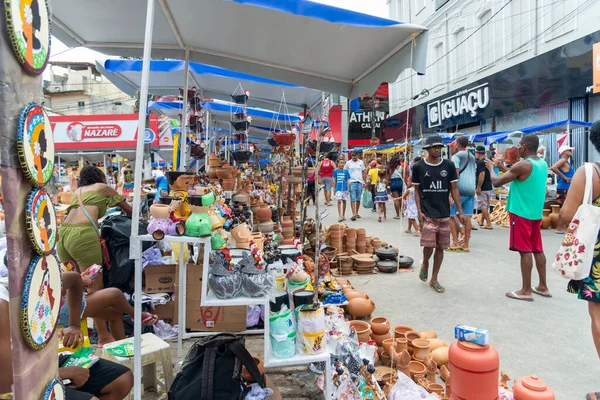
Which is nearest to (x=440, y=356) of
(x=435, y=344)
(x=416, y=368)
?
(x=435, y=344)

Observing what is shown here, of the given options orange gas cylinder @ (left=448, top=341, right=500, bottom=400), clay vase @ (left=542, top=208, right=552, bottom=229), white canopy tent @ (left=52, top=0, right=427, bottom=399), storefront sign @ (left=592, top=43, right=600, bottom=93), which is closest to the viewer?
orange gas cylinder @ (left=448, top=341, right=500, bottom=400)

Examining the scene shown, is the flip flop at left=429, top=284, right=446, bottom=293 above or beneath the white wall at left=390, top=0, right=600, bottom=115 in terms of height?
beneath

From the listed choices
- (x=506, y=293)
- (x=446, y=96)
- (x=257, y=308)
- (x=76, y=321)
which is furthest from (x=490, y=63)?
(x=76, y=321)

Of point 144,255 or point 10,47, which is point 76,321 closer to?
point 144,255

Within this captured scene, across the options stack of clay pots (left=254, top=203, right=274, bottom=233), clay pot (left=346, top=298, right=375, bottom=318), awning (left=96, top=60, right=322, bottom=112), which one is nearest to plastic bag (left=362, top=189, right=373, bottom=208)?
awning (left=96, top=60, right=322, bottom=112)

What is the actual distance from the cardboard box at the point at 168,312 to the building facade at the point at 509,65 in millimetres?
5421

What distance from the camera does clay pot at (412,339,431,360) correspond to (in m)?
2.81

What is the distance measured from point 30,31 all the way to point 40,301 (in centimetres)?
71

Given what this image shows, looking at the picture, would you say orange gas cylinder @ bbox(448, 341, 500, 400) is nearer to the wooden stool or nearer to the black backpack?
the black backpack

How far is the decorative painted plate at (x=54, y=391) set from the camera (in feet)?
3.68

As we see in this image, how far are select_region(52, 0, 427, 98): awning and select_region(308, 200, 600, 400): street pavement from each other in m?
1.88

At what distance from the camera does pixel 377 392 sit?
7.71 feet

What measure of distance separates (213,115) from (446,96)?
11.3 meters

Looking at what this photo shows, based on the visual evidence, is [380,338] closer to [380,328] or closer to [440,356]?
[380,328]
